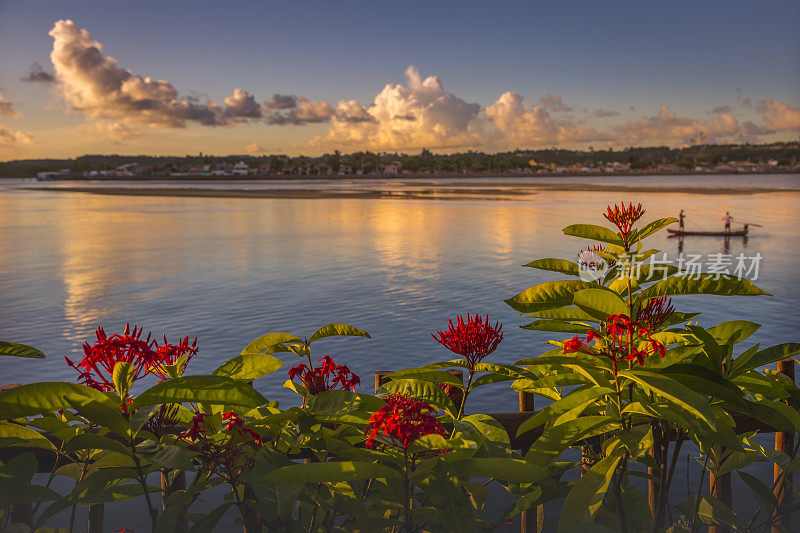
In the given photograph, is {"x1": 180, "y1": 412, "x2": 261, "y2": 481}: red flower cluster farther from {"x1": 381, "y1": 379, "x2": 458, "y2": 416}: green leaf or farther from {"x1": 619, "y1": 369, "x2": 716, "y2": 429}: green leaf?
{"x1": 619, "y1": 369, "x2": 716, "y2": 429}: green leaf

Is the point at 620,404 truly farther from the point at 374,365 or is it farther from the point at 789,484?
the point at 374,365

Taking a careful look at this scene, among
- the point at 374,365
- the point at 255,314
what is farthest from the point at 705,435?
the point at 255,314

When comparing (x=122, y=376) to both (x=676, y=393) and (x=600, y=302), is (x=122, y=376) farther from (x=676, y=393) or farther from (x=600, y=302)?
(x=676, y=393)

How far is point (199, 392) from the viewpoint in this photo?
191 cm

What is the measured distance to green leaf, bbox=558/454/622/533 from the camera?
81.7 inches

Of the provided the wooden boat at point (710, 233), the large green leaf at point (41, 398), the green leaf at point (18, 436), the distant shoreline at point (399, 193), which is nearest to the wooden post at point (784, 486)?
the large green leaf at point (41, 398)

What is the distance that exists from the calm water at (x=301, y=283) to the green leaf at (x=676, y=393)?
9444mm

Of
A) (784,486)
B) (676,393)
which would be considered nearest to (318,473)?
(676,393)

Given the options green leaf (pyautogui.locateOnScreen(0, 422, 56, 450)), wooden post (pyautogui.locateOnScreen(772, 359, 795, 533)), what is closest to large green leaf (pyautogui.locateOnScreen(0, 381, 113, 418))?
green leaf (pyautogui.locateOnScreen(0, 422, 56, 450))

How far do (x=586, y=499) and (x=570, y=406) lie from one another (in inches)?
13.1

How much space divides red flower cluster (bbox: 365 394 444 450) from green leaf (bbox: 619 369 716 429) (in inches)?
27.2

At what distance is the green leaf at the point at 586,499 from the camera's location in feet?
6.81

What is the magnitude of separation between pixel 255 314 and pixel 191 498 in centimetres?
1638

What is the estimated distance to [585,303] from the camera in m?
2.19
